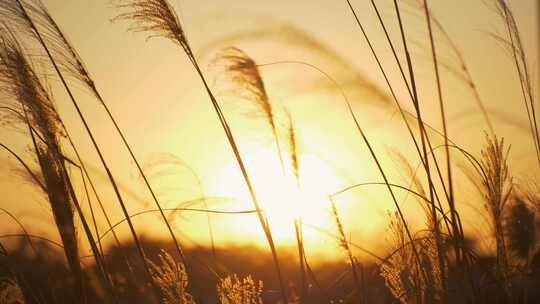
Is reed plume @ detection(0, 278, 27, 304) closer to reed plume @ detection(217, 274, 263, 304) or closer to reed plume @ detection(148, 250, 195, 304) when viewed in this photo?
reed plume @ detection(148, 250, 195, 304)

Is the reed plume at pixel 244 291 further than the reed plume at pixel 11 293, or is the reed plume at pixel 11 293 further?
the reed plume at pixel 11 293

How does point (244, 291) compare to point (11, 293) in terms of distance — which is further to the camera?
point (11, 293)

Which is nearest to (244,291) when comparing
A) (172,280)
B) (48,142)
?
(172,280)

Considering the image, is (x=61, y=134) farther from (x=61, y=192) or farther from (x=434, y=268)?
(x=434, y=268)

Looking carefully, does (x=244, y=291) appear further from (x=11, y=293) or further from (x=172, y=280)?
(x=11, y=293)

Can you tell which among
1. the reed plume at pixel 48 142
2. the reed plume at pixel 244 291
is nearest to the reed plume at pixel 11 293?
the reed plume at pixel 48 142

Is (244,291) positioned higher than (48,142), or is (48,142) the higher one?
(48,142)

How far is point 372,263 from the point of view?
8.88ft

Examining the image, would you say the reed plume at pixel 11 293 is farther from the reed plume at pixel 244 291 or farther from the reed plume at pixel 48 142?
the reed plume at pixel 244 291

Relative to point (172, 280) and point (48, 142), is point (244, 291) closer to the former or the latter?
point (172, 280)

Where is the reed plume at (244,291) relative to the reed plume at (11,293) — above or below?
below

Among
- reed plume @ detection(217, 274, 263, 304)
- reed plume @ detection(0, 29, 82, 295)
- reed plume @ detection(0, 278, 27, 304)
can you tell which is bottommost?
reed plume @ detection(217, 274, 263, 304)

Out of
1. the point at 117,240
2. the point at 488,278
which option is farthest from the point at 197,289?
the point at 488,278

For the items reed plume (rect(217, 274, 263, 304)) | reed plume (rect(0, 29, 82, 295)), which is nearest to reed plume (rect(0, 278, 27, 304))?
reed plume (rect(0, 29, 82, 295))
